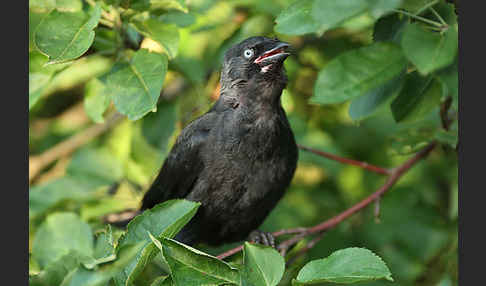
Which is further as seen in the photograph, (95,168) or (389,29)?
(95,168)

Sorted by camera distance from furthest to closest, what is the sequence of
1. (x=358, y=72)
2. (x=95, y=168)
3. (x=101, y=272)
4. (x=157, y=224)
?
(x=95, y=168), (x=358, y=72), (x=157, y=224), (x=101, y=272)

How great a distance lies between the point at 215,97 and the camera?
4.41 meters

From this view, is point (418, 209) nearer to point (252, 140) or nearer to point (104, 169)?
point (252, 140)

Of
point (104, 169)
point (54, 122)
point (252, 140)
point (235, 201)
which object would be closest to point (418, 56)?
point (252, 140)

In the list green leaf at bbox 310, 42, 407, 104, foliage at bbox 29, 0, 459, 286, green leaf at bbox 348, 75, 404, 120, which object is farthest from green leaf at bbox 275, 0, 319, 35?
green leaf at bbox 348, 75, 404, 120

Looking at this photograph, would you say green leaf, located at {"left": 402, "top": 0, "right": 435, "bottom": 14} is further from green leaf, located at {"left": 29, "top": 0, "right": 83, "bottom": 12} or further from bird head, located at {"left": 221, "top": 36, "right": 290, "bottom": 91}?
green leaf, located at {"left": 29, "top": 0, "right": 83, "bottom": 12}

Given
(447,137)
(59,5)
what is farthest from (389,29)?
(59,5)

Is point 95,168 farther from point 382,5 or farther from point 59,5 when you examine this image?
point 382,5

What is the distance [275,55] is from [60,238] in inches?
63.0

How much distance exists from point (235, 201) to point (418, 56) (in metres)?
1.37

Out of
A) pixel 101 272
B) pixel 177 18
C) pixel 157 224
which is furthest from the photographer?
pixel 177 18

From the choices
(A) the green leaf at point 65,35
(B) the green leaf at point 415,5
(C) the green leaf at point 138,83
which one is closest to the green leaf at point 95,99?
(C) the green leaf at point 138,83

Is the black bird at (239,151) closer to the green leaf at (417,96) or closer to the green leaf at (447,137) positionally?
the green leaf at (417,96)

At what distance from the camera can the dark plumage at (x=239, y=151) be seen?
132 inches
